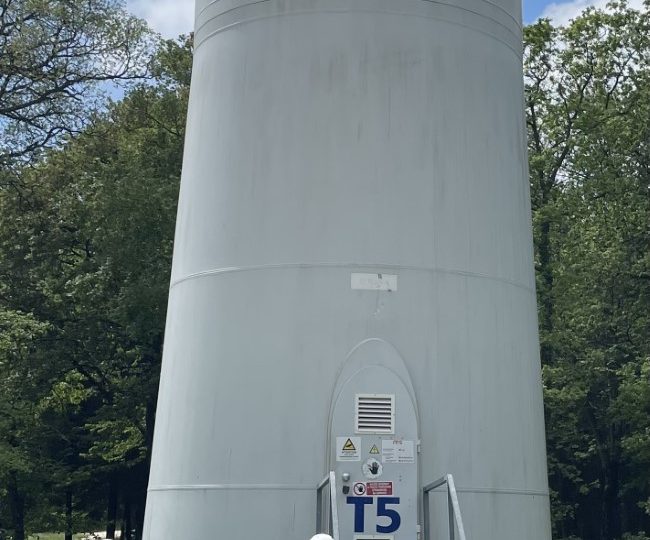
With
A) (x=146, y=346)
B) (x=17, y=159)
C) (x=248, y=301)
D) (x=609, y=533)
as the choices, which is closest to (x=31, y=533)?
(x=146, y=346)

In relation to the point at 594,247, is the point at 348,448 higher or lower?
lower

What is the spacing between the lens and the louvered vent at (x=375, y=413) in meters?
7.11

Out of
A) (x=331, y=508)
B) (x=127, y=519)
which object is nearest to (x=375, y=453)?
(x=331, y=508)

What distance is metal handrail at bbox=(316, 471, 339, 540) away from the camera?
20.2 feet

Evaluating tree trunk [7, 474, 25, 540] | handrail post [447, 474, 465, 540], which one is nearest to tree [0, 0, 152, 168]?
tree trunk [7, 474, 25, 540]

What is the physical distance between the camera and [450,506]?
6465mm

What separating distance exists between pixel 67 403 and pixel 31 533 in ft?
16.1

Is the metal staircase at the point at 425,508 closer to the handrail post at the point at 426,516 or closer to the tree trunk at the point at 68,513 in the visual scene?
the handrail post at the point at 426,516

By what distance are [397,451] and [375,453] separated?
183 mm

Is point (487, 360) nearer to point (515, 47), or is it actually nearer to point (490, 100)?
point (490, 100)

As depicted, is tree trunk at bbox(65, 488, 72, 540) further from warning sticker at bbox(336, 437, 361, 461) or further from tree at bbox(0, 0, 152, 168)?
warning sticker at bbox(336, 437, 361, 461)

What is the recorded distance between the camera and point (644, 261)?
23.0m

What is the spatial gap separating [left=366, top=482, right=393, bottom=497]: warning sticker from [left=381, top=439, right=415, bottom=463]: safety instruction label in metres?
0.19

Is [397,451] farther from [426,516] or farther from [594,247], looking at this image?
[594,247]
